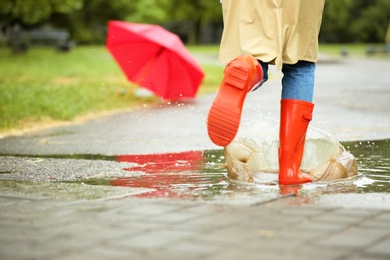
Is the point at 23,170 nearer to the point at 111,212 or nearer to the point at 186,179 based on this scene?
the point at 186,179

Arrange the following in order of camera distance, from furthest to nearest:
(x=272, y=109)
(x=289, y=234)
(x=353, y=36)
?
(x=353, y=36) < (x=272, y=109) < (x=289, y=234)

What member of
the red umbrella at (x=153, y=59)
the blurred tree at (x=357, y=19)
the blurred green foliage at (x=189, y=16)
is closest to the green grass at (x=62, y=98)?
the red umbrella at (x=153, y=59)

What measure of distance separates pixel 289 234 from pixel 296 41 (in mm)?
1778

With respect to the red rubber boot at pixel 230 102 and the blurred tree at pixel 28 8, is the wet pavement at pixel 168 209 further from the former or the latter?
the blurred tree at pixel 28 8

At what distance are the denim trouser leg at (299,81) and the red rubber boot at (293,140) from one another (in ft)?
0.13

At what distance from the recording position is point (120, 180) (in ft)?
18.7

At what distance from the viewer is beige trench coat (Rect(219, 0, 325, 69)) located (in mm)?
5207

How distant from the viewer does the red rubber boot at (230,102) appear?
4.77 metres

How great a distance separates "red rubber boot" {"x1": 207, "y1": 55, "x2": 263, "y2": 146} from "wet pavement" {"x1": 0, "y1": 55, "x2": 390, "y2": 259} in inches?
12.8

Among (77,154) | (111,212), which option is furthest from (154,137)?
(111,212)

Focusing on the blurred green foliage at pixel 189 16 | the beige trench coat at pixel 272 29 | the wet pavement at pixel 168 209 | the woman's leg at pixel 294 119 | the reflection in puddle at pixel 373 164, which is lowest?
the wet pavement at pixel 168 209

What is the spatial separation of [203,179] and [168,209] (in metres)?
1.33

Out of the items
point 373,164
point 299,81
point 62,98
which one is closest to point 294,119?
point 299,81

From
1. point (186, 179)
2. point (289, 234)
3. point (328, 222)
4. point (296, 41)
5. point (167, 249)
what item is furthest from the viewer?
point (186, 179)
